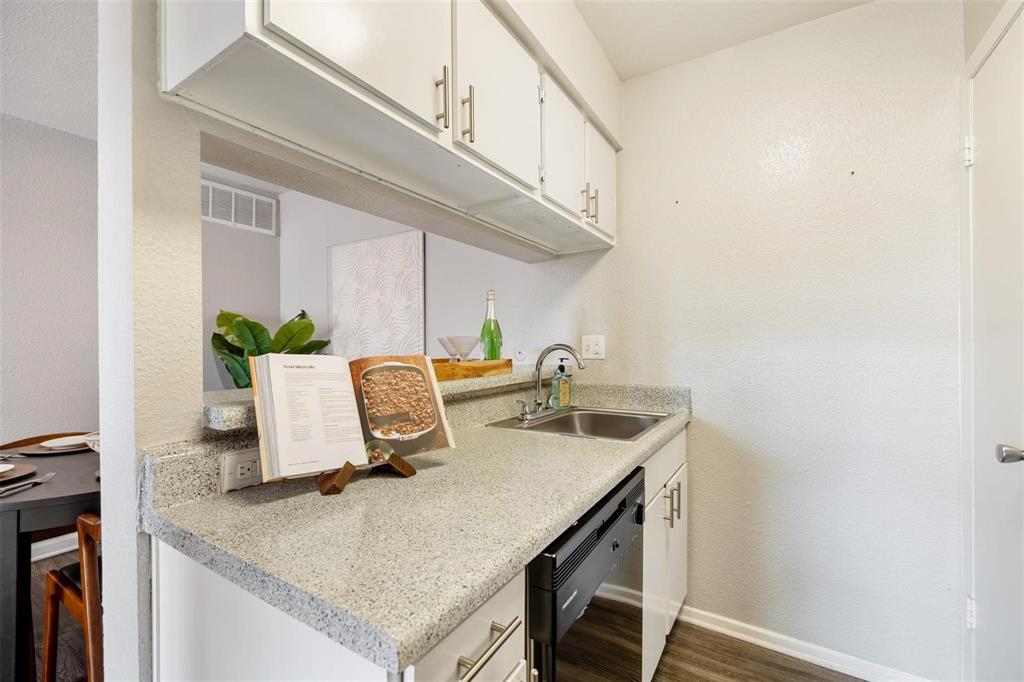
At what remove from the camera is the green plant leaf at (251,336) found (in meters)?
2.34

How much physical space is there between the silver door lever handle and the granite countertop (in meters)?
0.88

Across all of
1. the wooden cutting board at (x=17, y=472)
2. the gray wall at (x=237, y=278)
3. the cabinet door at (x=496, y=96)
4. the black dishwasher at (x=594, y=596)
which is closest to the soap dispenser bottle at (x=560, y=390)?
the black dishwasher at (x=594, y=596)

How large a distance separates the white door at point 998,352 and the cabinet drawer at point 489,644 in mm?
1282

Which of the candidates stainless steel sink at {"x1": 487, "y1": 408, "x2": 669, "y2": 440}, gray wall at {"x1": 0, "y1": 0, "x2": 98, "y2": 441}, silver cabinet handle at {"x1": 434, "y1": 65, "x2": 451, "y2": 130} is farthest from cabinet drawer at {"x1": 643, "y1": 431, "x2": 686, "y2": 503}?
gray wall at {"x1": 0, "y1": 0, "x2": 98, "y2": 441}

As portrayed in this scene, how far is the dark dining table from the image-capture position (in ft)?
3.80

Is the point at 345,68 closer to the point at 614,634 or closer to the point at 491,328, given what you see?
the point at 491,328

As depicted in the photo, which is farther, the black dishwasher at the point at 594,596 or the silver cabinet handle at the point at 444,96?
the silver cabinet handle at the point at 444,96

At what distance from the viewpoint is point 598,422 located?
1.97 m

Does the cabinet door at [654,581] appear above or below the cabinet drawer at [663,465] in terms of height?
below

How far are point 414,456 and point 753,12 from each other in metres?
1.94

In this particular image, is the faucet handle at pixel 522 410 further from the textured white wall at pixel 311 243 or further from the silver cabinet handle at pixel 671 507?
the textured white wall at pixel 311 243

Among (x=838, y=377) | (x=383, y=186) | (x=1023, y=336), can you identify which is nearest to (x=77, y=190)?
(x=383, y=186)

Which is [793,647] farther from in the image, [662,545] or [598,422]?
[598,422]

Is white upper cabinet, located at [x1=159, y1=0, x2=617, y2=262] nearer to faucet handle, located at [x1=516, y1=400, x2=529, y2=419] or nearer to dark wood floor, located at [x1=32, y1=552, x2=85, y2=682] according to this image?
faucet handle, located at [x1=516, y1=400, x2=529, y2=419]
